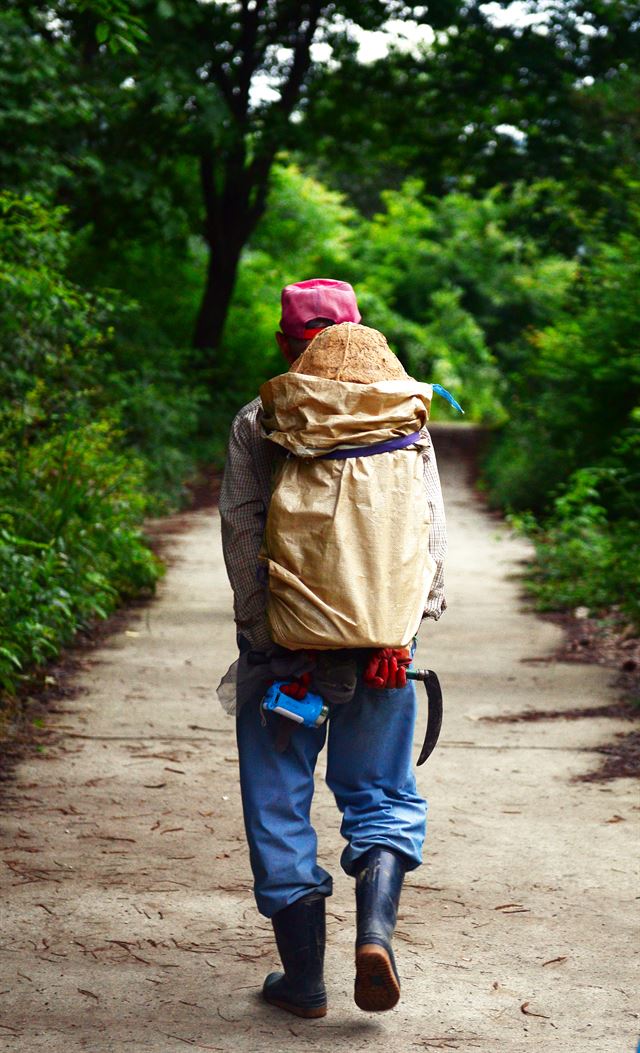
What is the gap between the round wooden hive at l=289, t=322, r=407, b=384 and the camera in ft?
10.9

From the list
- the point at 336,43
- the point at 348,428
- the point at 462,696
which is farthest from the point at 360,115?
the point at 348,428

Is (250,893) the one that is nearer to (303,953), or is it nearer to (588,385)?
(303,953)

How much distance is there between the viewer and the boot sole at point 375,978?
10.4 ft

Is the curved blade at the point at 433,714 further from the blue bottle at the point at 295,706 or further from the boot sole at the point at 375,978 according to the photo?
the boot sole at the point at 375,978

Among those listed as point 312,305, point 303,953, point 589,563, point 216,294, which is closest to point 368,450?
point 312,305

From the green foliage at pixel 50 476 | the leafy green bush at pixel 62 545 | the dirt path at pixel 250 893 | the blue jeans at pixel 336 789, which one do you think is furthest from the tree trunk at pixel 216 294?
the blue jeans at pixel 336 789

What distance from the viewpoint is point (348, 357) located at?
10.9 feet

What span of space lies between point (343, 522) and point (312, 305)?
65cm

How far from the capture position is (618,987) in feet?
12.0

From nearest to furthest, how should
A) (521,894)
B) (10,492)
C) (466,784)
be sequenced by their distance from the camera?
(521,894) < (466,784) < (10,492)

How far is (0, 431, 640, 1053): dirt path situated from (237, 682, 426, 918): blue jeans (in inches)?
15.9

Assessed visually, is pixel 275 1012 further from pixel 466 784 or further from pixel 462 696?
pixel 462 696

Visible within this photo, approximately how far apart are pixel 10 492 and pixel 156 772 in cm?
318

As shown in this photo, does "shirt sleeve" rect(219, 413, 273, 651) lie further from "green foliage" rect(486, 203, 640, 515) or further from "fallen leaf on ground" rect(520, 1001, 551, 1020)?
"green foliage" rect(486, 203, 640, 515)
